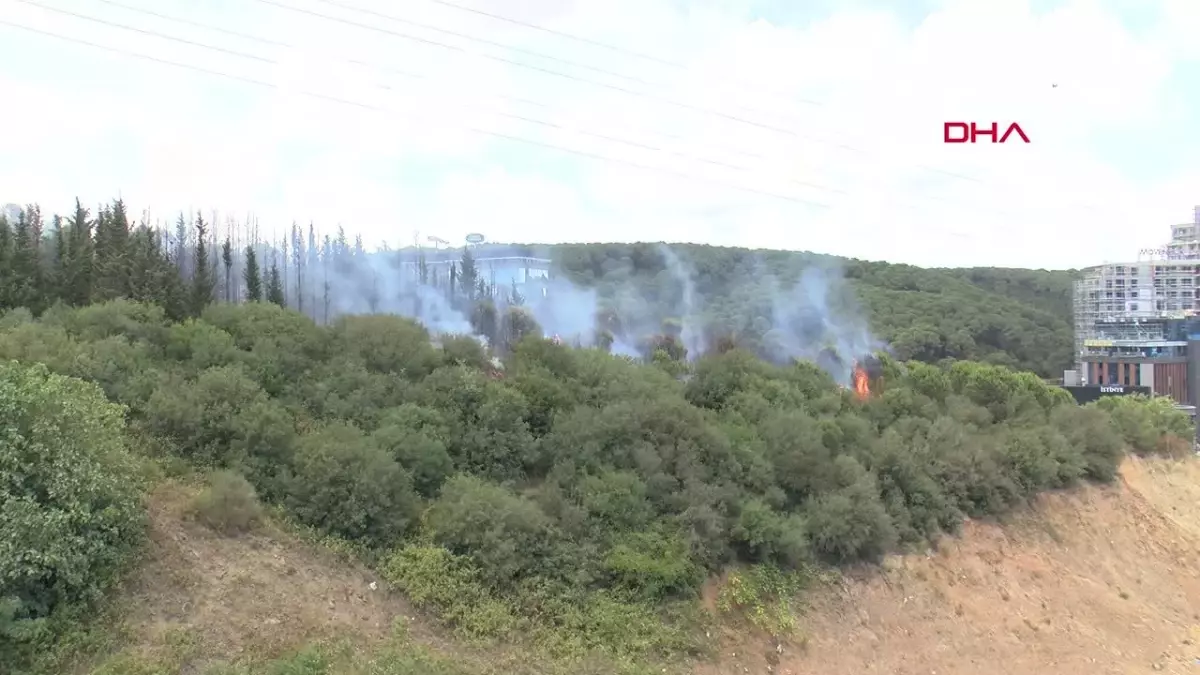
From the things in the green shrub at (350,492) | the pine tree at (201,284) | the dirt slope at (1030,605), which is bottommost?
the dirt slope at (1030,605)

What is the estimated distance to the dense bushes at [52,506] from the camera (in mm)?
8461

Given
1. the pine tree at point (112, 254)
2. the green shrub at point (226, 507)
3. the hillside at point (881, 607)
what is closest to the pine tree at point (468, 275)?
the pine tree at point (112, 254)

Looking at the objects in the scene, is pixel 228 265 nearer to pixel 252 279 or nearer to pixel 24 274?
pixel 252 279

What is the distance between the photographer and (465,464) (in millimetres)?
14023

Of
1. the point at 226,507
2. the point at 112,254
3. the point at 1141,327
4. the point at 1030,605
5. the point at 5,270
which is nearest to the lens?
the point at 226,507

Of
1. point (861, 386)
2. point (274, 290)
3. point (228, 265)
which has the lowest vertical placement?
point (861, 386)

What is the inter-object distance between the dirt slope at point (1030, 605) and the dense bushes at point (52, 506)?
792cm

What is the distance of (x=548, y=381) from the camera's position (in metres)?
16.0

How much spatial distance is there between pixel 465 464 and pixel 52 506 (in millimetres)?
6215

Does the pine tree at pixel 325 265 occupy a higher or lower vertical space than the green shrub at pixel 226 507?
higher

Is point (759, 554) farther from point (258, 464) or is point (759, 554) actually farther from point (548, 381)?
point (258, 464)

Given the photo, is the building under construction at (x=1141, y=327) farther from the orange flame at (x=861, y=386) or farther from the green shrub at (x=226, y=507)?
the green shrub at (x=226, y=507)

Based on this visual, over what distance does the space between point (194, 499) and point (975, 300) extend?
64.7 metres

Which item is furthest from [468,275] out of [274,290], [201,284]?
[201,284]
